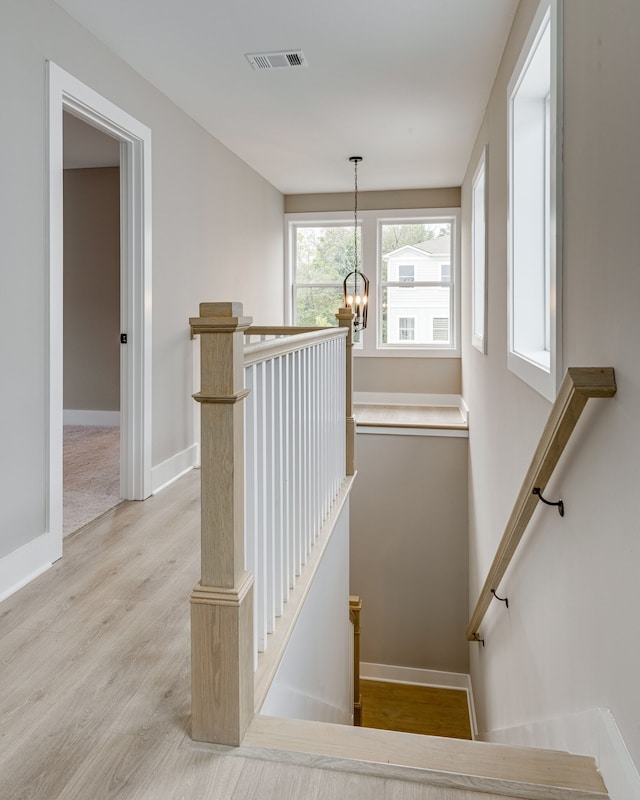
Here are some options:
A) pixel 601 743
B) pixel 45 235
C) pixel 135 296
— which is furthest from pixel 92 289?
pixel 601 743

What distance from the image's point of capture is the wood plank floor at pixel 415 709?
508cm

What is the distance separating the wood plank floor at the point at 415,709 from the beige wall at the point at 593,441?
265 centimetres

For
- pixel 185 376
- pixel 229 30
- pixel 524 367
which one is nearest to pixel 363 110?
pixel 229 30

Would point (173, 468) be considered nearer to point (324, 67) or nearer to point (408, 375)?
point (324, 67)

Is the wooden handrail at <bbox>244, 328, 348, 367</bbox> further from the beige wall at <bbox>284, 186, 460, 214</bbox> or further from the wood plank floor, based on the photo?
the beige wall at <bbox>284, 186, 460, 214</bbox>

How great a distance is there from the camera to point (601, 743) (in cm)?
140

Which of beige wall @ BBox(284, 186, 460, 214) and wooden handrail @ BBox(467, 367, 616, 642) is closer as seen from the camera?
wooden handrail @ BBox(467, 367, 616, 642)

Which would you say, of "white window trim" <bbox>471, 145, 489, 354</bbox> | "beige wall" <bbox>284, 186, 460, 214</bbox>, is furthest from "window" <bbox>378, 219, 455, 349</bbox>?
"white window trim" <bbox>471, 145, 489, 354</bbox>

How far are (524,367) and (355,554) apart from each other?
369cm

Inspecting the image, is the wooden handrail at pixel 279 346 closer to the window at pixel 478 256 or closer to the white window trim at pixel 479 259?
the white window trim at pixel 479 259

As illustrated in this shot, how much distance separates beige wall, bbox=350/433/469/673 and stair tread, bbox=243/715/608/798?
14.1ft

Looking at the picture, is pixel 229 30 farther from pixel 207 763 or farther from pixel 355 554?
pixel 355 554

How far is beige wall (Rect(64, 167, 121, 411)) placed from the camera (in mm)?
6023

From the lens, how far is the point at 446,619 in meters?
5.81
